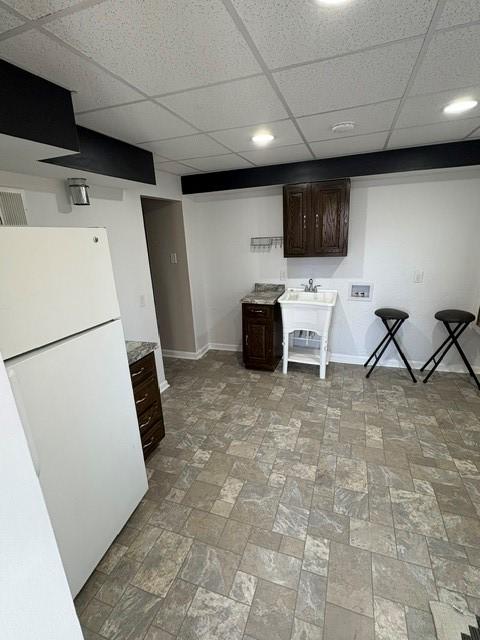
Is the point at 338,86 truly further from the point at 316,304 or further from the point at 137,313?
the point at 137,313

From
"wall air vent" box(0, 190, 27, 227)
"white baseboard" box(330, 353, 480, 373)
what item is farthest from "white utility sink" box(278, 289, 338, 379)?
"wall air vent" box(0, 190, 27, 227)

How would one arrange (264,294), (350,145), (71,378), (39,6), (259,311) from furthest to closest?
(264,294)
(259,311)
(350,145)
(71,378)
(39,6)

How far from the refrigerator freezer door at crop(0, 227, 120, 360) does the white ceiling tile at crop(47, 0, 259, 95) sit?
72cm

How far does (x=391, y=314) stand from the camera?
332 centimetres

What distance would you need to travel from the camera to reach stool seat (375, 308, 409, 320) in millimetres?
3268

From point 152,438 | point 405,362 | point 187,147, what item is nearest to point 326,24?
point 187,147

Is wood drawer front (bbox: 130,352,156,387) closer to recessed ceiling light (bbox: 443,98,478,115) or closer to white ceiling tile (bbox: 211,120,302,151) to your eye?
white ceiling tile (bbox: 211,120,302,151)

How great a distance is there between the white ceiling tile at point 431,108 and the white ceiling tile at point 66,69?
5.30ft

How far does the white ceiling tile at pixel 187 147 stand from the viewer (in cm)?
225

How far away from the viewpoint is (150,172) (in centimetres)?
259

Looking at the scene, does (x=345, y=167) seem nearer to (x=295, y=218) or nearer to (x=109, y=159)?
(x=295, y=218)

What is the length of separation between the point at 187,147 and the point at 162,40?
1.37 meters

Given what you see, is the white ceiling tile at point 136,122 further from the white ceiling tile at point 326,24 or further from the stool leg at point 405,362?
the stool leg at point 405,362

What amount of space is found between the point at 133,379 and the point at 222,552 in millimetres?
1202
